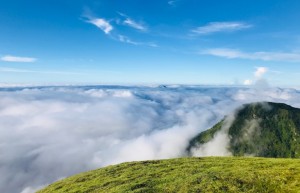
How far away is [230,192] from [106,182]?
31246 millimetres

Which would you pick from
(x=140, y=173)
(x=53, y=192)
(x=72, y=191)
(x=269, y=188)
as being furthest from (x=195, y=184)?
(x=53, y=192)

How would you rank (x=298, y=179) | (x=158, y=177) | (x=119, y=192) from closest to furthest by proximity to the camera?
(x=298, y=179) < (x=119, y=192) < (x=158, y=177)

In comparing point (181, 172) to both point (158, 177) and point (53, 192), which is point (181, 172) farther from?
point (53, 192)

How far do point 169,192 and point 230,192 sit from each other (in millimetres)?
9955

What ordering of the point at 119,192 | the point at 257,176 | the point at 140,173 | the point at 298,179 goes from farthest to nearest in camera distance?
the point at 140,173, the point at 119,192, the point at 257,176, the point at 298,179

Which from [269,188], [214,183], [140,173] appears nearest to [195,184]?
[214,183]

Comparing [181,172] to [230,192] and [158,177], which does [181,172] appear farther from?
[230,192]

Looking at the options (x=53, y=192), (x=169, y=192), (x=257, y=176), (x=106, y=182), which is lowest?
(x=53, y=192)

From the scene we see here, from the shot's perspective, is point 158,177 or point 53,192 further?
point 53,192

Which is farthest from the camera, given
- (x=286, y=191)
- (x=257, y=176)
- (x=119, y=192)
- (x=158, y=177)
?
(x=158, y=177)

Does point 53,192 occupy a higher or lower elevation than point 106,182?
lower

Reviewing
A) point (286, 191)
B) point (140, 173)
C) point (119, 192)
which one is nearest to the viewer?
point (286, 191)

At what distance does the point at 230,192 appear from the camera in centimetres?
4059

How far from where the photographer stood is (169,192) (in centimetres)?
4578
